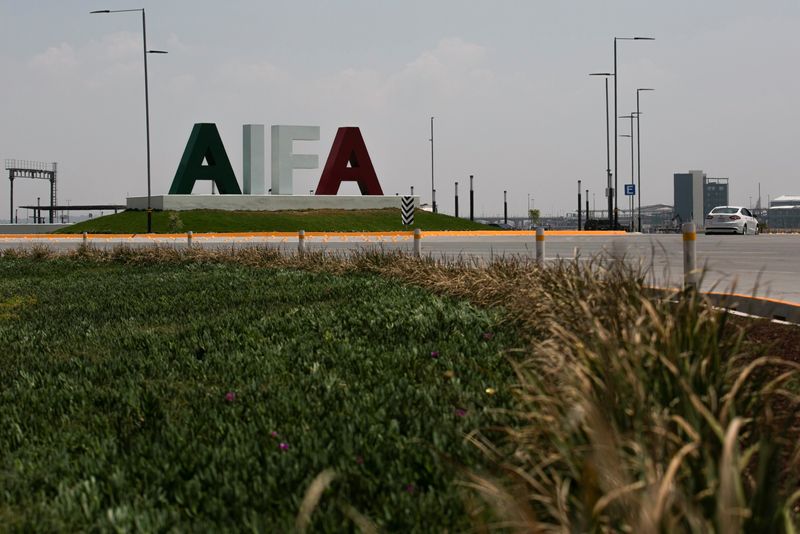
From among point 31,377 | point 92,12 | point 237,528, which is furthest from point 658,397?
point 92,12

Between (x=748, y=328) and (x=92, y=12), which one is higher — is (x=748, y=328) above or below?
below

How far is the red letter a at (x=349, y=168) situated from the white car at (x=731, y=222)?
2253 centimetres

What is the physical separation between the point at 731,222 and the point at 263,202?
28.9 m

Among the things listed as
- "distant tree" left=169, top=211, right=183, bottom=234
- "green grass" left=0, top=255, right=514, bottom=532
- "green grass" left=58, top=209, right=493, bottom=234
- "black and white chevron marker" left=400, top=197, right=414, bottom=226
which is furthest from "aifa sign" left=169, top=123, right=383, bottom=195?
"green grass" left=0, top=255, right=514, bottom=532

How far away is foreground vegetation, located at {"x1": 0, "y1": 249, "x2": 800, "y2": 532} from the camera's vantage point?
343 cm

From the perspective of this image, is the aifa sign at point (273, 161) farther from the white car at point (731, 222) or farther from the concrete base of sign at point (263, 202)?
the white car at point (731, 222)

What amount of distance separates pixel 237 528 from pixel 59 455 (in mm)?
1910

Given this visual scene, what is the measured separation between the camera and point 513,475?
4.23 metres

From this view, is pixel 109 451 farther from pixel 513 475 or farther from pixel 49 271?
pixel 49 271

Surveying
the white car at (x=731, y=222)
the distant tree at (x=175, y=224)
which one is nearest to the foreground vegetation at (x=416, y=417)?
the white car at (x=731, y=222)

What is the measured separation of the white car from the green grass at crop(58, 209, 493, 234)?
17.4 meters

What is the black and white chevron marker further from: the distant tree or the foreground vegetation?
the foreground vegetation

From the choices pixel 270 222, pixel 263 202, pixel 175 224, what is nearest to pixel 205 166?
pixel 263 202

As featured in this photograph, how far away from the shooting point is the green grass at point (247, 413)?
441 centimetres
